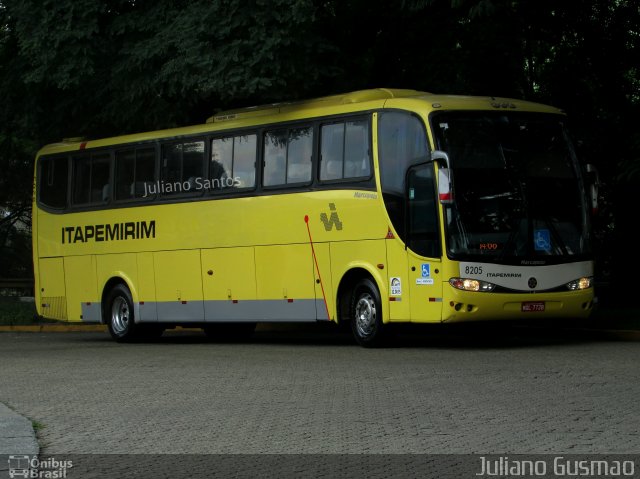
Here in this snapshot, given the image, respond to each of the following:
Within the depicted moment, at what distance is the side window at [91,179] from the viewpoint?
86.9ft

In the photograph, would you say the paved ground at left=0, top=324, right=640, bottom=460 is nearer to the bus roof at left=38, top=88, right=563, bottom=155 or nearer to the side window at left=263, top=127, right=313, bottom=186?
the side window at left=263, top=127, right=313, bottom=186

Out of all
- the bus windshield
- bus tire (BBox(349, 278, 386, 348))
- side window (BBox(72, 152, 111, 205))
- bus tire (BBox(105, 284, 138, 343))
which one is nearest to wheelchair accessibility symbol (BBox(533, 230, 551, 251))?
the bus windshield

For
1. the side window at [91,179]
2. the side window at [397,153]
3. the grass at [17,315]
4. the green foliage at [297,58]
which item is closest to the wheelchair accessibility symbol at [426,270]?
the side window at [397,153]

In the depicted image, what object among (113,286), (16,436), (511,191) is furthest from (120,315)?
(16,436)

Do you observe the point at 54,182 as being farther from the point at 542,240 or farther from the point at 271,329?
the point at 542,240

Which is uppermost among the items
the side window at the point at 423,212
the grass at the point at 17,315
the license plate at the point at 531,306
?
the side window at the point at 423,212

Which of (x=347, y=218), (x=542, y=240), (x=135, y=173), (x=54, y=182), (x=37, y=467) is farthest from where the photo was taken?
(x=54, y=182)

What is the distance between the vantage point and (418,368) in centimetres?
1689

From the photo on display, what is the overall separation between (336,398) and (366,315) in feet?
25.5

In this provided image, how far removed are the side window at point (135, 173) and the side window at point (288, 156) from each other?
3.23 meters

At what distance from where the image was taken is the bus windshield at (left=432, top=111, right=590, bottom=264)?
20000 millimetres

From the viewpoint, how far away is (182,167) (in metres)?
24.7

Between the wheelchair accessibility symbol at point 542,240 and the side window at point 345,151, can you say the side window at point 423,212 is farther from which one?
the wheelchair accessibility symbol at point 542,240

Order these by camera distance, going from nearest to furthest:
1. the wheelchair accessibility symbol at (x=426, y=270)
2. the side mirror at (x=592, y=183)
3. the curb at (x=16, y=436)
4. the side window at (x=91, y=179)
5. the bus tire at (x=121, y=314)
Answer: the curb at (x=16, y=436) → the wheelchair accessibility symbol at (x=426, y=270) → the side mirror at (x=592, y=183) → the bus tire at (x=121, y=314) → the side window at (x=91, y=179)
